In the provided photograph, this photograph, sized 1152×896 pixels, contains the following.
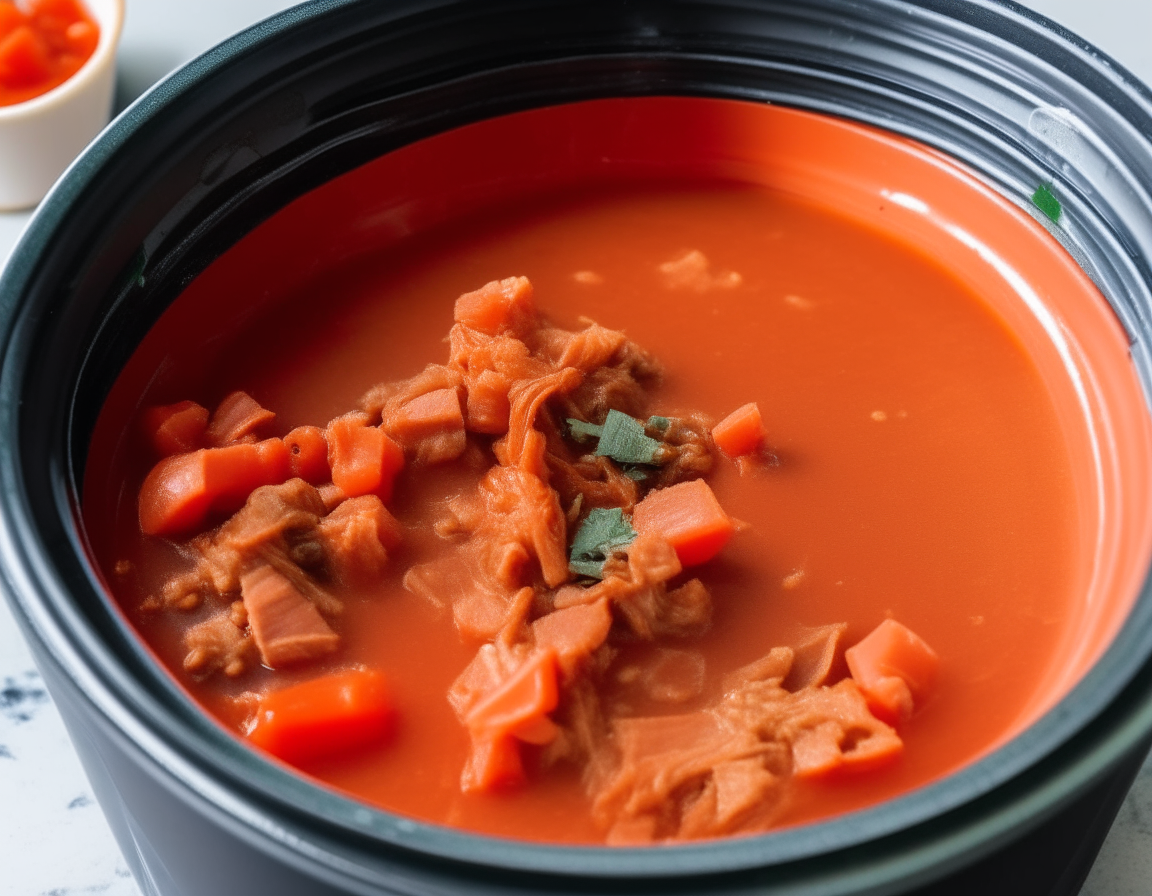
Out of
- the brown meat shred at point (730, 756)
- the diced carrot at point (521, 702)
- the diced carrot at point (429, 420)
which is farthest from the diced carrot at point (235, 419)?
the brown meat shred at point (730, 756)

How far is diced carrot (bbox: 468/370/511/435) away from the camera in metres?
2.85

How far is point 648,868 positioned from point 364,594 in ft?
3.26

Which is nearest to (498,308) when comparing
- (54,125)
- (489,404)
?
(489,404)

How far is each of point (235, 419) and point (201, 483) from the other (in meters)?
0.26

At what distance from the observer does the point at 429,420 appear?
2.84m

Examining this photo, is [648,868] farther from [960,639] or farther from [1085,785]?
[960,639]

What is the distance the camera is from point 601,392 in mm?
2939

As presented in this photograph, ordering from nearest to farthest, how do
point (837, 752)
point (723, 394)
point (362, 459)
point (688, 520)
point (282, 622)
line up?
1. point (837, 752)
2. point (282, 622)
3. point (688, 520)
4. point (362, 459)
5. point (723, 394)

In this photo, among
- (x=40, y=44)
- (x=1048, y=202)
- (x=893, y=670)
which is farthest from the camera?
(x=40, y=44)

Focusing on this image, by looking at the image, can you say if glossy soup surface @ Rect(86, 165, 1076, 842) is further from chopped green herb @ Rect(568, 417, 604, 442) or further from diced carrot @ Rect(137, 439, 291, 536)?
chopped green herb @ Rect(568, 417, 604, 442)

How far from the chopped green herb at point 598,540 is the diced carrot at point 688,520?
0.03 metres

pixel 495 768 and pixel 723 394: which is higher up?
pixel 723 394

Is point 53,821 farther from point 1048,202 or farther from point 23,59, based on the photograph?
point 1048,202

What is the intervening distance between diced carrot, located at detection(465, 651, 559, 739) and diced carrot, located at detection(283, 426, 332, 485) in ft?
2.18
